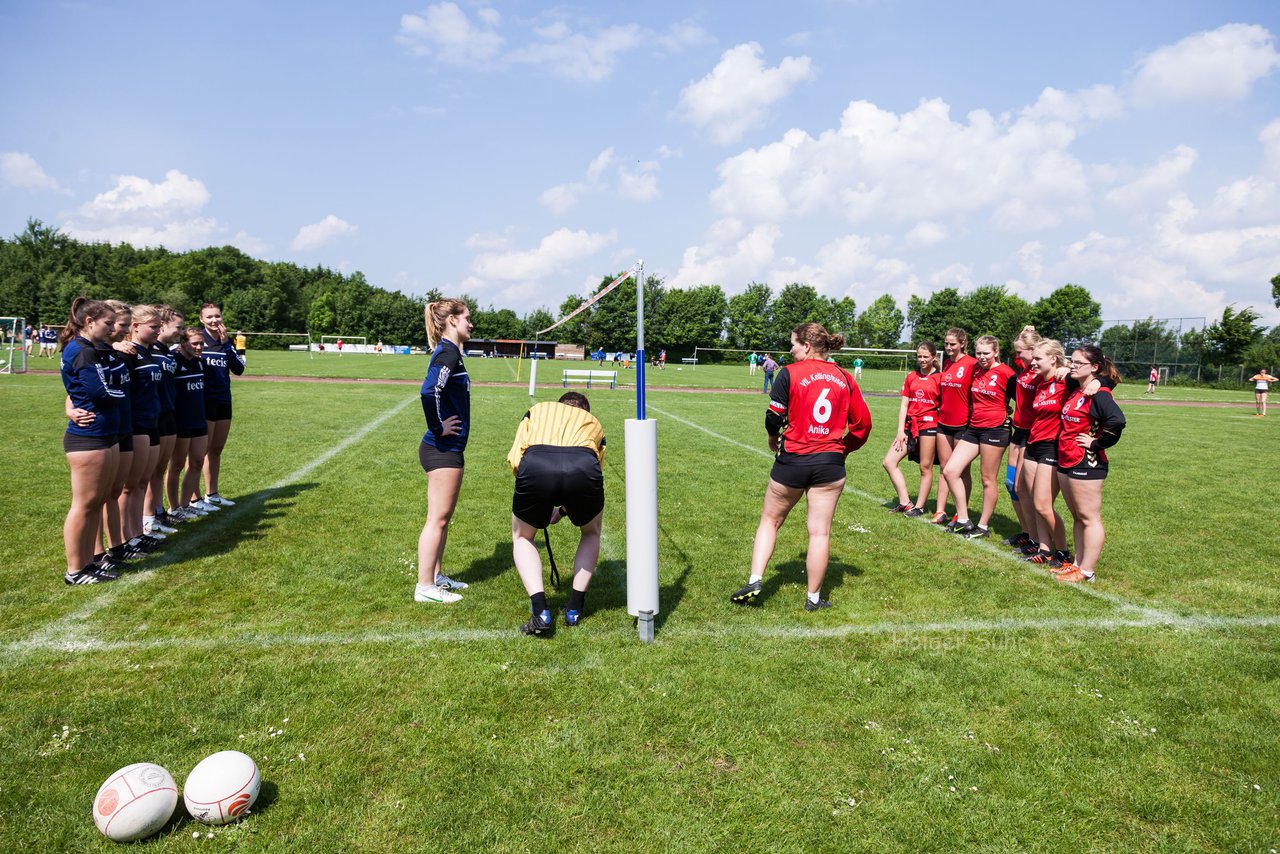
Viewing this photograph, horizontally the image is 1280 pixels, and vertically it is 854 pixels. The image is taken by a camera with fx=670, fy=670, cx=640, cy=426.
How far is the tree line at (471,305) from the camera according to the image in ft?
284

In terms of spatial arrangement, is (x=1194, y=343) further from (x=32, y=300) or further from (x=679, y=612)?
(x=32, y=300)

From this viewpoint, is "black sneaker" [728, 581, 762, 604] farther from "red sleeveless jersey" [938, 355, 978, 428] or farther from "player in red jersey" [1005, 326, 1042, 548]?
"red sleeveless jersey" [938, 355, 978, 428]

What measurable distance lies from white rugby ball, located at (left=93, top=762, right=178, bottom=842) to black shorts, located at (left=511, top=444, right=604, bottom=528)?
7.03ft

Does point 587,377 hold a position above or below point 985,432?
above

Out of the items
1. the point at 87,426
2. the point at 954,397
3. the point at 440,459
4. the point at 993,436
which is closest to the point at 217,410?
the point at 87,426

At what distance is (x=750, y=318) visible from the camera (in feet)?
345

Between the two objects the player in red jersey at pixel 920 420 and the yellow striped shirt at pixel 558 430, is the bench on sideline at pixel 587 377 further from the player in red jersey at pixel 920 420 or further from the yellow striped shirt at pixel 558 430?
the yellow striped shirt at pixel 558 430

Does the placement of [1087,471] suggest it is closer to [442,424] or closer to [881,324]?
[442,424]

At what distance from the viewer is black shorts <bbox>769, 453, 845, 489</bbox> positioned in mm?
4922

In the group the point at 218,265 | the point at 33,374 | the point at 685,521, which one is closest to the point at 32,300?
the point at 218,265

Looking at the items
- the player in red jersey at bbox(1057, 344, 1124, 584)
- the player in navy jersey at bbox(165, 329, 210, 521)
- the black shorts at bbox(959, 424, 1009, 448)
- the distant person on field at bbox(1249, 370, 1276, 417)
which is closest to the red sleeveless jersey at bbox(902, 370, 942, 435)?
the black shorts at bbox(959, 424, 1009, 448)

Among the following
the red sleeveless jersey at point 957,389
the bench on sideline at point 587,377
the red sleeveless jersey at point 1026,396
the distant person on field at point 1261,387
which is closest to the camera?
the red sleeveless jersey at point 1026,396

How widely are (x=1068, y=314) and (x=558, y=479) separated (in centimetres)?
10247

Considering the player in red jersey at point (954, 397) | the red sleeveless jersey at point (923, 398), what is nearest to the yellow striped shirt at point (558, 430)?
the player in red jersey at point (954, 397)
